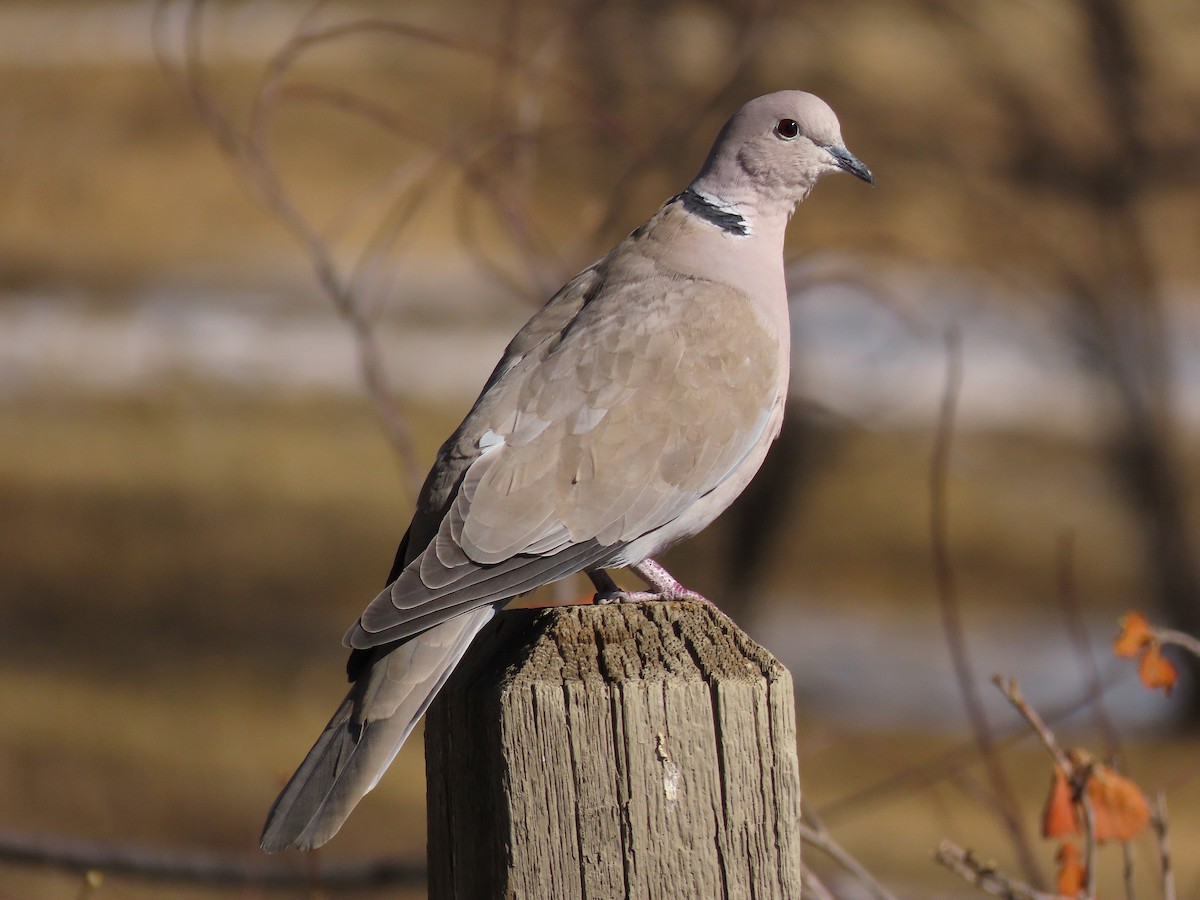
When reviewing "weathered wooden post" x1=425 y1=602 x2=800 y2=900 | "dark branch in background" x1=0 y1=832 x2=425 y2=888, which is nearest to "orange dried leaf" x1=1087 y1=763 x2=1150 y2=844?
"weathered wooden post" x1=425 y1=602 x2=800 y2=900

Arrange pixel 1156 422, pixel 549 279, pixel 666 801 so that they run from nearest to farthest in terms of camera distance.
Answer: pixel 666 801, pixel 549 279, pixel 1156 422

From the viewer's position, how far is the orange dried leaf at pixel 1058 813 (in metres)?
2.21

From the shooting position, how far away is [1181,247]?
14.6 feet

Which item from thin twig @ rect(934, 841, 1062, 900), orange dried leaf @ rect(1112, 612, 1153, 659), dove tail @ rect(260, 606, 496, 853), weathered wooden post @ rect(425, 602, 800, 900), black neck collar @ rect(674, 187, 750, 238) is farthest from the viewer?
black neck collar @ rect(674, 187, 750, 238)

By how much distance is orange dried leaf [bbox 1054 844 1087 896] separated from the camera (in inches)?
92.9

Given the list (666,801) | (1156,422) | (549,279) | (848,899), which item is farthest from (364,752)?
(1156,422)

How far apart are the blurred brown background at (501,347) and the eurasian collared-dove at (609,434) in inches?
70.3

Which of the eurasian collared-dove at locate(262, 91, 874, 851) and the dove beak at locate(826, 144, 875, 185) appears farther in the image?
the dove beak at locate(826, 144, 875, 185)

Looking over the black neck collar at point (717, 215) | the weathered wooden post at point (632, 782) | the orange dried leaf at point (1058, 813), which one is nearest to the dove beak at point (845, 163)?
the black neck collar at point (717, 215)

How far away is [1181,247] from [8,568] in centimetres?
436

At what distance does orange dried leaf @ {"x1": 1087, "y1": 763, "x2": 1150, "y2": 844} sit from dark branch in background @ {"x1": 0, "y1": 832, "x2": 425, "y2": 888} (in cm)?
171

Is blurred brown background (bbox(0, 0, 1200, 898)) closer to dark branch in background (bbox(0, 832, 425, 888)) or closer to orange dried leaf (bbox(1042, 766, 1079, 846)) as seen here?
dark branch in background (bbox(0, 832, 425, 888))

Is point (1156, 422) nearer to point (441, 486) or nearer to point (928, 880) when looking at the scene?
point (928, 880)

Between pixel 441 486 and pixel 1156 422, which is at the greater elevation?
pixel 1156 422
